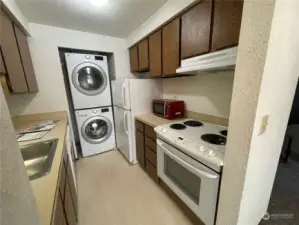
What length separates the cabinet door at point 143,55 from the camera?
2102 mm

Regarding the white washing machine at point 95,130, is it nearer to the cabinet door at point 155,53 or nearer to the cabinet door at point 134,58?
the cabinet door at point 134,58

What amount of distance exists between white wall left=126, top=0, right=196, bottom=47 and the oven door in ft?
4.71

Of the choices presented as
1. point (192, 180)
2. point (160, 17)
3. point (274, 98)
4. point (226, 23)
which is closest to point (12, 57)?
point (160, 17)

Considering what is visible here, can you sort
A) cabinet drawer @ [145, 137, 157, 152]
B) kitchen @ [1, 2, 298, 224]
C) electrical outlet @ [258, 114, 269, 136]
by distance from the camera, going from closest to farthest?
1. electrical outlet @ [258, 114, 269, 136]
2. kitchen @ [1, 2, 298, 224]
3. cabinet drawer @ [145, 137, 157, 152]

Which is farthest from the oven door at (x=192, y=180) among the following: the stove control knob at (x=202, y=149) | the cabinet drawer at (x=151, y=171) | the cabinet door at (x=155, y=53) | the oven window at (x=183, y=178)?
the cabinet door at (x=155, y=53)

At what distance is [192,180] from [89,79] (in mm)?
2273

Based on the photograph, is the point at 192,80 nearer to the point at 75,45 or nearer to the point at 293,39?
the point at 293,39

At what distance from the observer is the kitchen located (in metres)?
1.63

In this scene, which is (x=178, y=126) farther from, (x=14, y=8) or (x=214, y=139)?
(x=14, y=8)

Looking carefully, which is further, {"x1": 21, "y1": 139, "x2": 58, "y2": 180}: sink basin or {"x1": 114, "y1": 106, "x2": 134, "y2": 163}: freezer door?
{"x1": 114, "y1": 106, "x2": 134, "y2": 163}: freezer door

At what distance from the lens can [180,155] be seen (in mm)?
1278

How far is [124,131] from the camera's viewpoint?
2348mm

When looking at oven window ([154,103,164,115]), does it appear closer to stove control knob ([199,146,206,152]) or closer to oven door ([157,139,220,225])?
oven door ([157,139,220,225])

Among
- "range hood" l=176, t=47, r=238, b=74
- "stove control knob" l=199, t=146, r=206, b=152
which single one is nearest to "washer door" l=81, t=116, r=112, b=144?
"range hood" l=176, t=47, r=238, b=74
